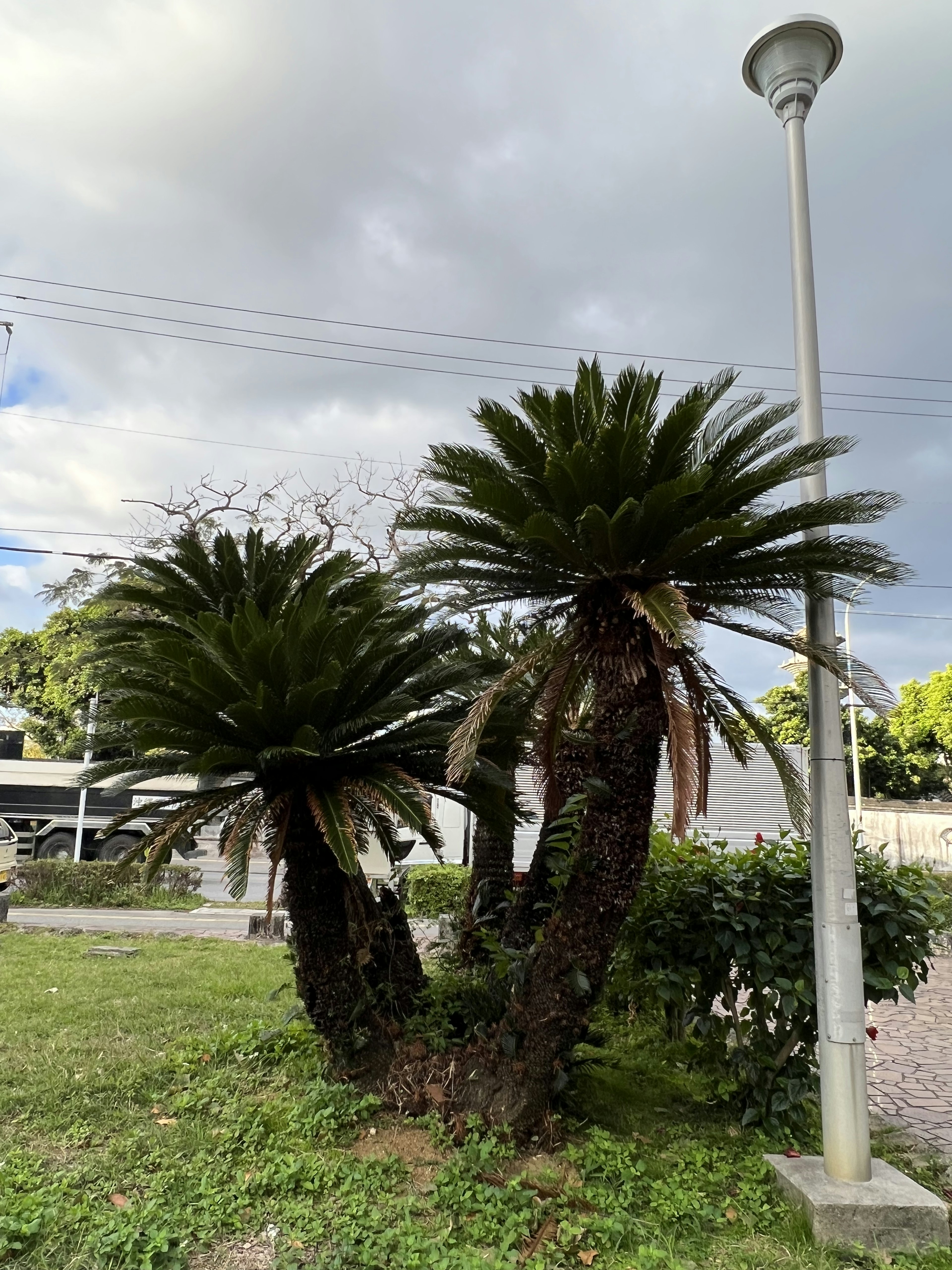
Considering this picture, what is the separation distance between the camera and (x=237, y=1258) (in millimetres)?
3365

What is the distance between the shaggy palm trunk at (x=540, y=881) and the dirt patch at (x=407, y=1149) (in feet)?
5.97

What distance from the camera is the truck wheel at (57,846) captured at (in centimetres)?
1814

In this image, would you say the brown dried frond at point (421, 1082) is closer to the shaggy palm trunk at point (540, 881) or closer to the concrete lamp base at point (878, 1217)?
the shaggy palm trunk at point (540, 881)

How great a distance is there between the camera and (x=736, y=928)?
4562 millimetres

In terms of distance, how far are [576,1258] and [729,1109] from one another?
5.73 feet

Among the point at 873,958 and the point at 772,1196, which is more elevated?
the point at 873,958

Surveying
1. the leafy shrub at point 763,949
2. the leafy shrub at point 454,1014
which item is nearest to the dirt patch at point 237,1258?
the leafy shrub at point 454,1014

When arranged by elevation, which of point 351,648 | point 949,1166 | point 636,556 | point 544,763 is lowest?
point 949,1166

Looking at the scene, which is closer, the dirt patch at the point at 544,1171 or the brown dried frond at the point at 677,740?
the dirt patch at the point at 544,1171

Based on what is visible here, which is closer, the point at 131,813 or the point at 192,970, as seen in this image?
the point at 131,813

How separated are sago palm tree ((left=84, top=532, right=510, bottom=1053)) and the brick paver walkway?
3.37 meters

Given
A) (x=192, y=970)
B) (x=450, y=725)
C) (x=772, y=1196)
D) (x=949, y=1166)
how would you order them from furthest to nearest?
(x=192, y=970), (x=450, y=725), (x=949, y=1166), (x=772, y=1196)

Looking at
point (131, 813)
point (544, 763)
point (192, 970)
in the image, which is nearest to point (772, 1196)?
point (544, 763)

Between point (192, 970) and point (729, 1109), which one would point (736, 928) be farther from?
point (192, 970)
